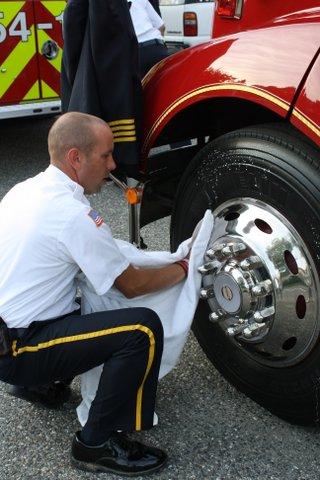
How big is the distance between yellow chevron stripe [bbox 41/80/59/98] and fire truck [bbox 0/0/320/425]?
297cm

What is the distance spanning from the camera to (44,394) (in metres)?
2.41

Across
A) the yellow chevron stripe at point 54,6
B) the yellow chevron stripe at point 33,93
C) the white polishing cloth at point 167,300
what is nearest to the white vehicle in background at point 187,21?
the yellow chevron stripe at point 54,6

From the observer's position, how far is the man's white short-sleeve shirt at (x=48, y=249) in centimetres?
Answer: 202

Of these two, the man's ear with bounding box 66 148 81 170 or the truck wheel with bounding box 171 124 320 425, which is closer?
the truck wheel with bounding box 171 124 320 425

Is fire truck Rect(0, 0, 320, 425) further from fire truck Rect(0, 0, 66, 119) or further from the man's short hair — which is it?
fire truck Rect(0, 0, 66, 119)

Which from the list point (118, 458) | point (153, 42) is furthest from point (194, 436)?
point (153, 42)

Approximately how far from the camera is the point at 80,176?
2.18 metres

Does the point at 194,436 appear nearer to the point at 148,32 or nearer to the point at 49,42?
the point at 148,32

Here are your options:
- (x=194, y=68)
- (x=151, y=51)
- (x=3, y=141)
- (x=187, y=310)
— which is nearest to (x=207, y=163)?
(x=194, y=68)

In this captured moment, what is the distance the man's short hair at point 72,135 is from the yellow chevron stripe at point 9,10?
323cm

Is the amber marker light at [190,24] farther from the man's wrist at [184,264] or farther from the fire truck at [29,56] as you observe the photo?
the man's wrist at [184,264]

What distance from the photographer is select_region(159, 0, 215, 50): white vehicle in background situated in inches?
280

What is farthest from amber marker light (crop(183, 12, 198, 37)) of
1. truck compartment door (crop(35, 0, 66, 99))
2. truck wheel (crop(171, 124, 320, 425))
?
truck wheel (crop(171, 124, 320, 425))

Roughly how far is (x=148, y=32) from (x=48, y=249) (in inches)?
96.2
